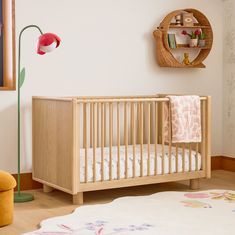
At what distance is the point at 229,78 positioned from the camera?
504 centimetres

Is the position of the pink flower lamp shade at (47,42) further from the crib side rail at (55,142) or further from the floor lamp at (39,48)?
the crib side rail at (55,142)

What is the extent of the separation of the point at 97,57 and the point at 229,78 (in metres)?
1.36

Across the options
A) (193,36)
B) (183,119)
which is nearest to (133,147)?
(183,119)

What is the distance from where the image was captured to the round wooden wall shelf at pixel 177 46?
4625 mm

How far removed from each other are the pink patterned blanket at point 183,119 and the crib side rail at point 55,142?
797 mm

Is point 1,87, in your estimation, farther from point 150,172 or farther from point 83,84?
point 150,172

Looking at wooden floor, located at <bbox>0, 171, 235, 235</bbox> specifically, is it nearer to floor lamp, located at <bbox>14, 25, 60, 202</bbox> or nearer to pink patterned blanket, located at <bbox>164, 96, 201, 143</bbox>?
floor lamp, located at <bbox>14, 25, 60, 202</bbox>

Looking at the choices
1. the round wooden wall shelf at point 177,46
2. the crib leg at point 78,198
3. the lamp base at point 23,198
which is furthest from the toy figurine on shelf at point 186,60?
the lamp base at point 23,198

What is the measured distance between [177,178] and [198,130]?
0.40 meters

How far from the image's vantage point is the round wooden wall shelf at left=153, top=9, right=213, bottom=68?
4625 millimetres

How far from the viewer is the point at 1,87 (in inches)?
157

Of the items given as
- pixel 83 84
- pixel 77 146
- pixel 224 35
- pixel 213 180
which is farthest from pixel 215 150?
pixel 77 146

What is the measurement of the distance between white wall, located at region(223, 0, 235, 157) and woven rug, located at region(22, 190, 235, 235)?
1.21 meters

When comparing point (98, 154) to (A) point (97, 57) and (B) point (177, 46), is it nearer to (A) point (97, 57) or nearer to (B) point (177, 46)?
(A) point (97, 57)
